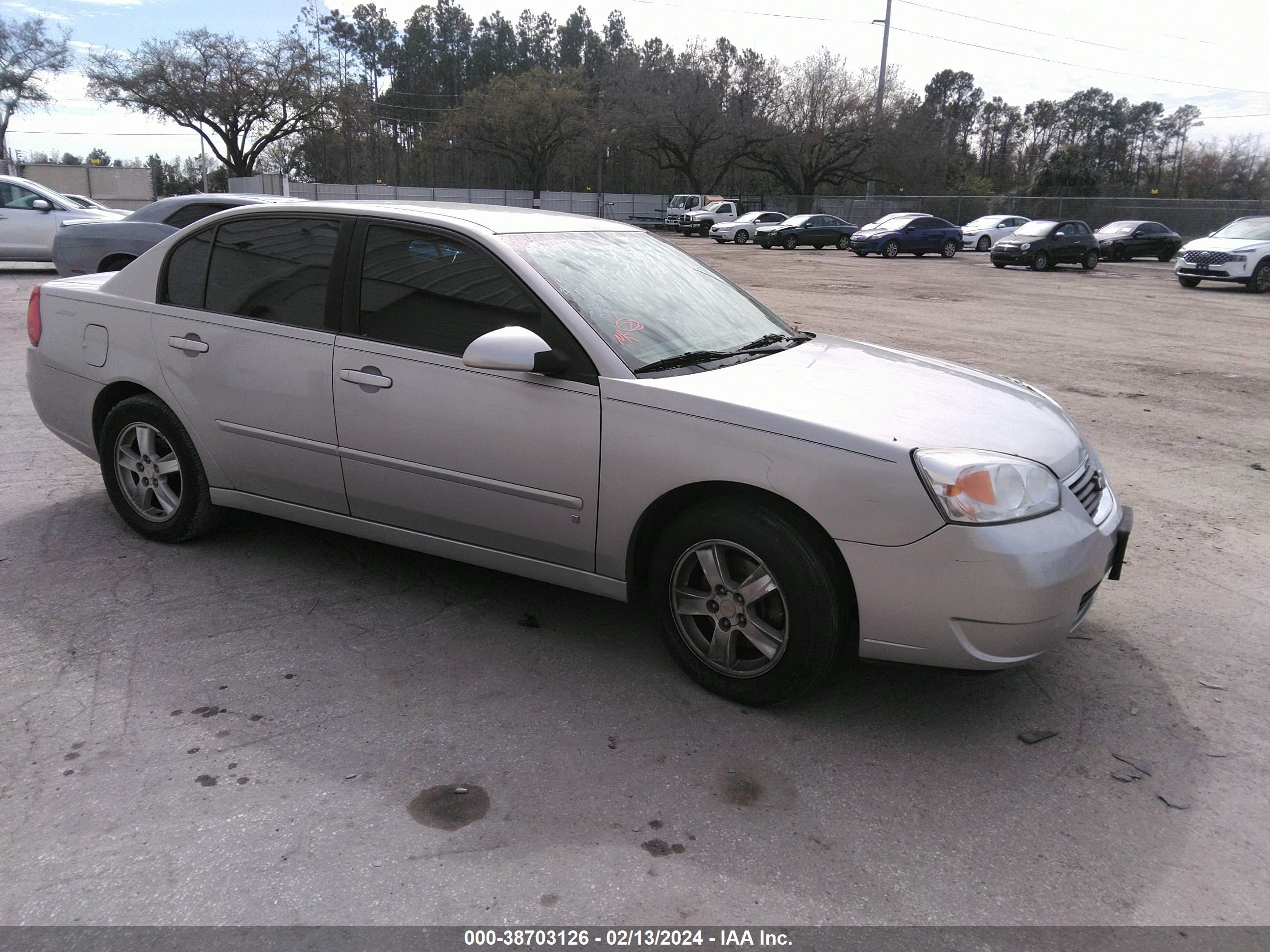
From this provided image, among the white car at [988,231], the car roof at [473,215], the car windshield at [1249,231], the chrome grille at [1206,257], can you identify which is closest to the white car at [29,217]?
the car roof at [473,215]

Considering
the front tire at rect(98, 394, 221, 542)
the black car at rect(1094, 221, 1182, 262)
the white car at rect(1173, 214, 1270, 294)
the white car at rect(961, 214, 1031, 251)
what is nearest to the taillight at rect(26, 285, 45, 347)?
the front tire at rect(98, 394, 221, 542)

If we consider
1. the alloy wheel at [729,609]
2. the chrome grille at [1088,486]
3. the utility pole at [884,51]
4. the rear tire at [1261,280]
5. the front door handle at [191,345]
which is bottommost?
the alloy wheel at [729,609]

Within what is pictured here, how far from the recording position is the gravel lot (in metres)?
2.38

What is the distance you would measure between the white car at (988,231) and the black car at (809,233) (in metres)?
4.96

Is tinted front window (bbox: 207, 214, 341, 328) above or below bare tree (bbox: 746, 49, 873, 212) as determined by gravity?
below

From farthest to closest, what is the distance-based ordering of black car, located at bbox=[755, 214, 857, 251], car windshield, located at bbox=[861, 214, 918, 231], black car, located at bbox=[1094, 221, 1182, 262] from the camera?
black car, located at bbox=[755, 214, 857, 251] → car windshield, located at bbox=[861, 214, 918, 231] → black car, located at bbox=[1094, 221, 1182, 262]

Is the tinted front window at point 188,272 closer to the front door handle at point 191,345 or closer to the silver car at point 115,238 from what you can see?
the front door handle at point 191,345

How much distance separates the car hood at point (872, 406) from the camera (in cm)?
301

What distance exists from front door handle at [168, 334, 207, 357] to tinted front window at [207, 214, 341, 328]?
6.2 inches

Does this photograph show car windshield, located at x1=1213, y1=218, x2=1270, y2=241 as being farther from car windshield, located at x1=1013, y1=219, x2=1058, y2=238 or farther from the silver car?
the silver car

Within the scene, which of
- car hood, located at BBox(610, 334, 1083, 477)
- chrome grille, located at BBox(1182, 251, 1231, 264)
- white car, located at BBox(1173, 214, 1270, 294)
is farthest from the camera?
chrome grille, located at BBox(1182, 251, 1231, 264)

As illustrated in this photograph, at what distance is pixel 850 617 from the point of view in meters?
3.09

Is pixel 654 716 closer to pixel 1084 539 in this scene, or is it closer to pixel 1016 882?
pixel 1016 882

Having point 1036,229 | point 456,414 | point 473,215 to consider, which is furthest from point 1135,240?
point 456,414
